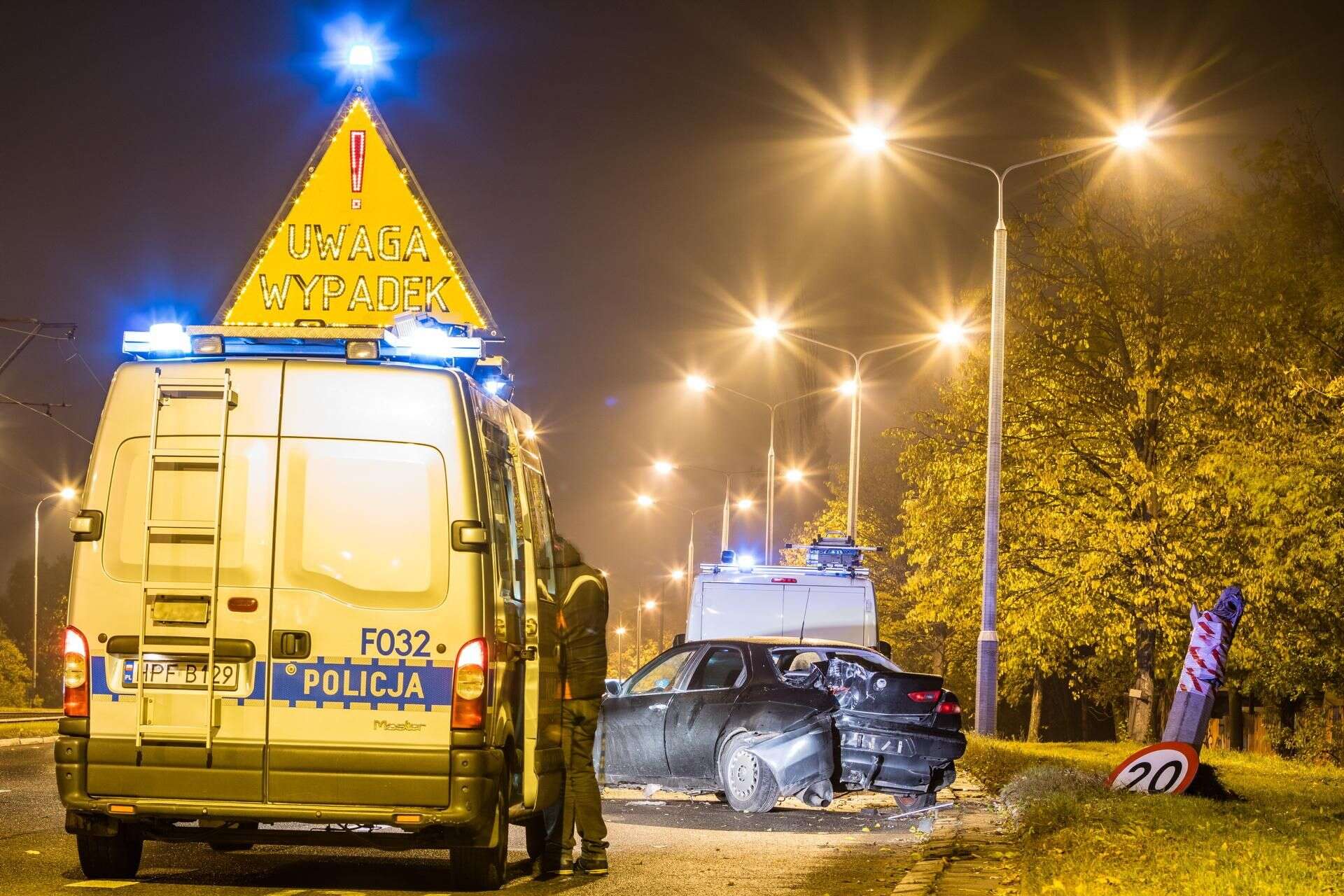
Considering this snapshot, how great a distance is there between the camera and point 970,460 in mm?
32531

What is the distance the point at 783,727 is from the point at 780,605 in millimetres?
6884

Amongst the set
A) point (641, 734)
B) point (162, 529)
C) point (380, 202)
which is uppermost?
point (380, 202)

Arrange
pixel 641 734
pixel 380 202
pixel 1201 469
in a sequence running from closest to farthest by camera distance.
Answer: pixel 380 202 → pixel 641 734 → pixel 1201 469

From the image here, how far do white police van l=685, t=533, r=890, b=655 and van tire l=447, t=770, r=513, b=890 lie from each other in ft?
40.4

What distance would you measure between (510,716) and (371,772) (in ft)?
3.00

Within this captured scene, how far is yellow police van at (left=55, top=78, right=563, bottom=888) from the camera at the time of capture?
8570 millimetres

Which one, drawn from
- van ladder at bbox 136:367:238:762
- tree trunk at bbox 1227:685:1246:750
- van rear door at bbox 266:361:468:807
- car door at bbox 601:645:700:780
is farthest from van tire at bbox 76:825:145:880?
tree trunk at bbox 1227:685:1246:750

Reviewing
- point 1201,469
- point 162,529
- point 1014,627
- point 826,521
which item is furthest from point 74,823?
point 826,521

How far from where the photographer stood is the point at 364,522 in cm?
870

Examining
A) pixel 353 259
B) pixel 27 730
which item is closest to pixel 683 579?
pixel 27 730

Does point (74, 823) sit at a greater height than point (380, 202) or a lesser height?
lesser

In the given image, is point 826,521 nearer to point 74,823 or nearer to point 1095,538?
point 1095,538

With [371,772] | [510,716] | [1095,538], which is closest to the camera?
[371,772]

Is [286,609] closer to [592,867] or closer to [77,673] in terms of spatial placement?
[77,673]
